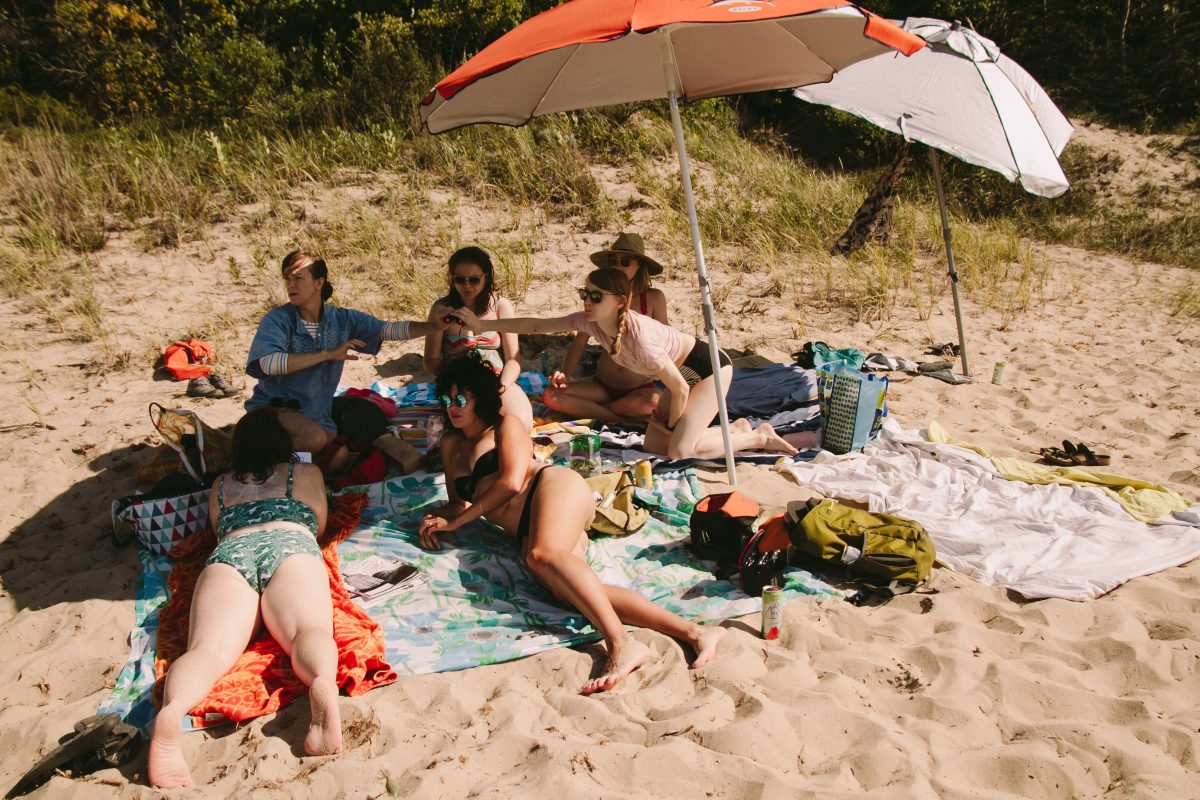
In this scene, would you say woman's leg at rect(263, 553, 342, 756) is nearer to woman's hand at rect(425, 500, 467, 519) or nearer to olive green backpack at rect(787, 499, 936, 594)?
woman's hand at rect(425, 500, 467, 519)

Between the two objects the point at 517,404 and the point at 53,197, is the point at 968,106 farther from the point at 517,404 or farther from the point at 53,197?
the point at 53,197

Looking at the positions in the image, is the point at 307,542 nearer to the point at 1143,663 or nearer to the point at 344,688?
the point at 344,688

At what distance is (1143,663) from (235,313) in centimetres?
650

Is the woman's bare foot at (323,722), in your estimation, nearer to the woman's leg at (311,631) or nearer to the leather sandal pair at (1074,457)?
the woman's leg at (311,631)

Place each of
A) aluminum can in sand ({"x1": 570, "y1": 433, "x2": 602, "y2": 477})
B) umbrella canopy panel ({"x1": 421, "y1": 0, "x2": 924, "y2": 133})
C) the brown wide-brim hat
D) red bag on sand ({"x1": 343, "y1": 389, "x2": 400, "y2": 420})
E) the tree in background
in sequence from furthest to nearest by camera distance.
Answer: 1. the tree in background
2. red bag on sand ({"x1": 343, "y1": 389, "x2": 400, "y2": 420})
3. the brown wide-brim hat
4. aluminum can in sand ({"x1": 570, "y1": 433, "x2": 602, "y2": 477})
5. umbrella canopy panel ({"x1": 421, "y1": 0, "x2": 924, "y2": 133})

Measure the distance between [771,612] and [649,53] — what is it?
3.19m

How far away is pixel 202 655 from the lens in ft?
9.64

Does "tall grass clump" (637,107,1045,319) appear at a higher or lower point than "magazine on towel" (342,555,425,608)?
higher

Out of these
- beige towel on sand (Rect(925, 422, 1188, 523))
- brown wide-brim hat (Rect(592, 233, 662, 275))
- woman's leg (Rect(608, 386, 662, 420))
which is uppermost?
brown wide-brim hat (Rect(592, 233, 662, 275))

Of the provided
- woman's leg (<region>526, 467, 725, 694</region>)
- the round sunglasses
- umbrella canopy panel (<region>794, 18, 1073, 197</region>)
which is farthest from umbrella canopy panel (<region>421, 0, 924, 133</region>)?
woman's leg (<region>526, 467, 725, 694</region>)

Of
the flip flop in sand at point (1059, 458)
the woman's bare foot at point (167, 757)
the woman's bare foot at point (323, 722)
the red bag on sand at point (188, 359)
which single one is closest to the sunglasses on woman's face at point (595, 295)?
the woman's bare foot at point (323, 722)

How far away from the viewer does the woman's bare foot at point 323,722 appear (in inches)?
108

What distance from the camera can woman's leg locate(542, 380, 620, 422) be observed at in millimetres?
5426

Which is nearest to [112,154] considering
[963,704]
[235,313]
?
[235,313]
